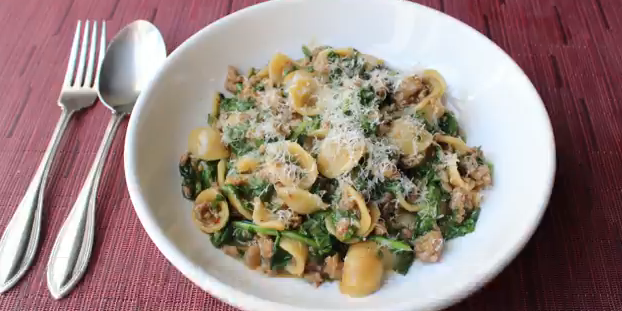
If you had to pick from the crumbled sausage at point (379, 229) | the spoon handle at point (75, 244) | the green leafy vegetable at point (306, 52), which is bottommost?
the spoon handle at point (75, 244)

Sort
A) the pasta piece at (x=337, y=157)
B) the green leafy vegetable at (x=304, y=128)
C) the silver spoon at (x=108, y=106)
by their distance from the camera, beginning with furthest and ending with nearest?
the green leafy vegetable at (x=304, y=128) < the silver spoon at (x=108, y=106) < the pasta piece at (x=337, y=157)

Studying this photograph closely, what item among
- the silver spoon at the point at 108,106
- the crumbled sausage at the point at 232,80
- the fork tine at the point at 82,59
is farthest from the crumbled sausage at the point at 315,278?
the fork tine at the point at 82,59

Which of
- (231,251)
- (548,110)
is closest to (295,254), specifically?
(231,251)

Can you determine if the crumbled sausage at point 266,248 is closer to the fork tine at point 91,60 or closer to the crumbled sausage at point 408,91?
the crumbled sausage at point 408,91

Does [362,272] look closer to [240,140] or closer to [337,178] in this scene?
[337,178]

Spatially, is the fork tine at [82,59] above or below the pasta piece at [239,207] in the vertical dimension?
above

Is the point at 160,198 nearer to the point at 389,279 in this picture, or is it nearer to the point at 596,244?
the point at 389,279

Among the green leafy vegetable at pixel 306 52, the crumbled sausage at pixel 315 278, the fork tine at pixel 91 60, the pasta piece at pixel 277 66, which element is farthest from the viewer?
the fork tine at pixel 91 60

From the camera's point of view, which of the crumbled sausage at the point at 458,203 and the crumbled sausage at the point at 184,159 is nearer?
the crumbled sausage at the point at 458,203
